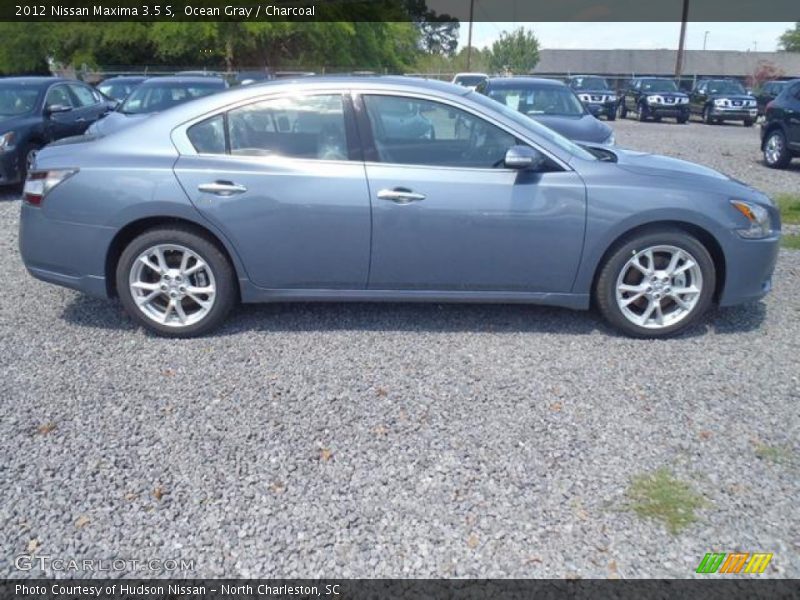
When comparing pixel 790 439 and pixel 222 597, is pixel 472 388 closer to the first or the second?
pixel 790 439

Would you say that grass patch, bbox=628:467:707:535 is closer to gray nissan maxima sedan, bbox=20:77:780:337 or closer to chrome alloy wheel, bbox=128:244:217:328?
gray nissan maxima sedan, bbox=20:77:780:337

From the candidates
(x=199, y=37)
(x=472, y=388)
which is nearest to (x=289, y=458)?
(x=472, y=388)

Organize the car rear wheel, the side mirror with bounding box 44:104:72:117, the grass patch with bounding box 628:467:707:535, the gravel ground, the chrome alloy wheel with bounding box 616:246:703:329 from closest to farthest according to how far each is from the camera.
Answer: the gravel ground < the grass patch with bounding box 628:467:707:535 < the chrome alloy wheel with bounding box 616:246:703:329 < the side mirror with bounding box 44:104:72:117 < the car rear wheel

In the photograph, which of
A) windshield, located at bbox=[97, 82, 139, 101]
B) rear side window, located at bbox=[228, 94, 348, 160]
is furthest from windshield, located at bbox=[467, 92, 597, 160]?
windshield, located at bbox=[97, 82, 139, 101]

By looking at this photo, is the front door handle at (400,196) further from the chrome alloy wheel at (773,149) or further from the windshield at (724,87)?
the windshield at (724,87)

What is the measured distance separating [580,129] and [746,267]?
210 inches

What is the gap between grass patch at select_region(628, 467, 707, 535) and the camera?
8.79 ft

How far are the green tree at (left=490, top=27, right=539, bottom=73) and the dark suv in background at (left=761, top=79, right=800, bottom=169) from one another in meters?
46.4

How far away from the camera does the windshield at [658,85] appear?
24.6m

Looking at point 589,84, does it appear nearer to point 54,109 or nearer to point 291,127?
point 54,109

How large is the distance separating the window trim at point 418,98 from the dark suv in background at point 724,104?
2277 centimetres

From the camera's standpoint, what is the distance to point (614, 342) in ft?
14.1

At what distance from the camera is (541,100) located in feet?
33.7

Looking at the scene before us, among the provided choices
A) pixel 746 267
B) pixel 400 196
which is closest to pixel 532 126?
pixel 400 196
